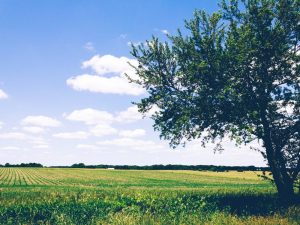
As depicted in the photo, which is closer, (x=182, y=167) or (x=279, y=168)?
(x=279, y=168)

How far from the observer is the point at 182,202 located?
22.9 metres

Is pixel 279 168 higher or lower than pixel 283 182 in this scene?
higher

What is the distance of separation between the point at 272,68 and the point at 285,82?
116cm

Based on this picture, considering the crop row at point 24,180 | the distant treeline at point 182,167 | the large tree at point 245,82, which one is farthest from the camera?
the distant treeline at point 182,167

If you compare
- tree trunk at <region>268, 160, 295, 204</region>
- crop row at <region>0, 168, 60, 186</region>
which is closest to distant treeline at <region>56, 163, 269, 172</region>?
crop row at <region>0, 168, 60, 186</region>

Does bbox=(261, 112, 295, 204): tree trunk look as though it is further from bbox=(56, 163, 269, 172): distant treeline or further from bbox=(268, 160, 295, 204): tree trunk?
bbox=(56, 163, 269, 172): distant treeline

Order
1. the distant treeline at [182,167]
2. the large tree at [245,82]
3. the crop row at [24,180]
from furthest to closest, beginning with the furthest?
the distant treeline at [182,167] < the crop row at [24,180] < the large tree at [245,82]

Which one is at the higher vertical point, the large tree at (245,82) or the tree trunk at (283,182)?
the large tree at (245,82)

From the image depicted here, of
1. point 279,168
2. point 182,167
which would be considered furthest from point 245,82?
point 182,167

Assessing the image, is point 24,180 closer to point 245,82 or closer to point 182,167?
point 245,82

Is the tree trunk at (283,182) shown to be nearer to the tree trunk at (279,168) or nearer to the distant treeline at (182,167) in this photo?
the tree trunk at (279,168)

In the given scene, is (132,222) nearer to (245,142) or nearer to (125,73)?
(245,142)

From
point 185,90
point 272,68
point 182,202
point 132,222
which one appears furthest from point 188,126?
point 132,222

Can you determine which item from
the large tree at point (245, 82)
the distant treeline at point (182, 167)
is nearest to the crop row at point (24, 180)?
the large tree at point (245, 82)
